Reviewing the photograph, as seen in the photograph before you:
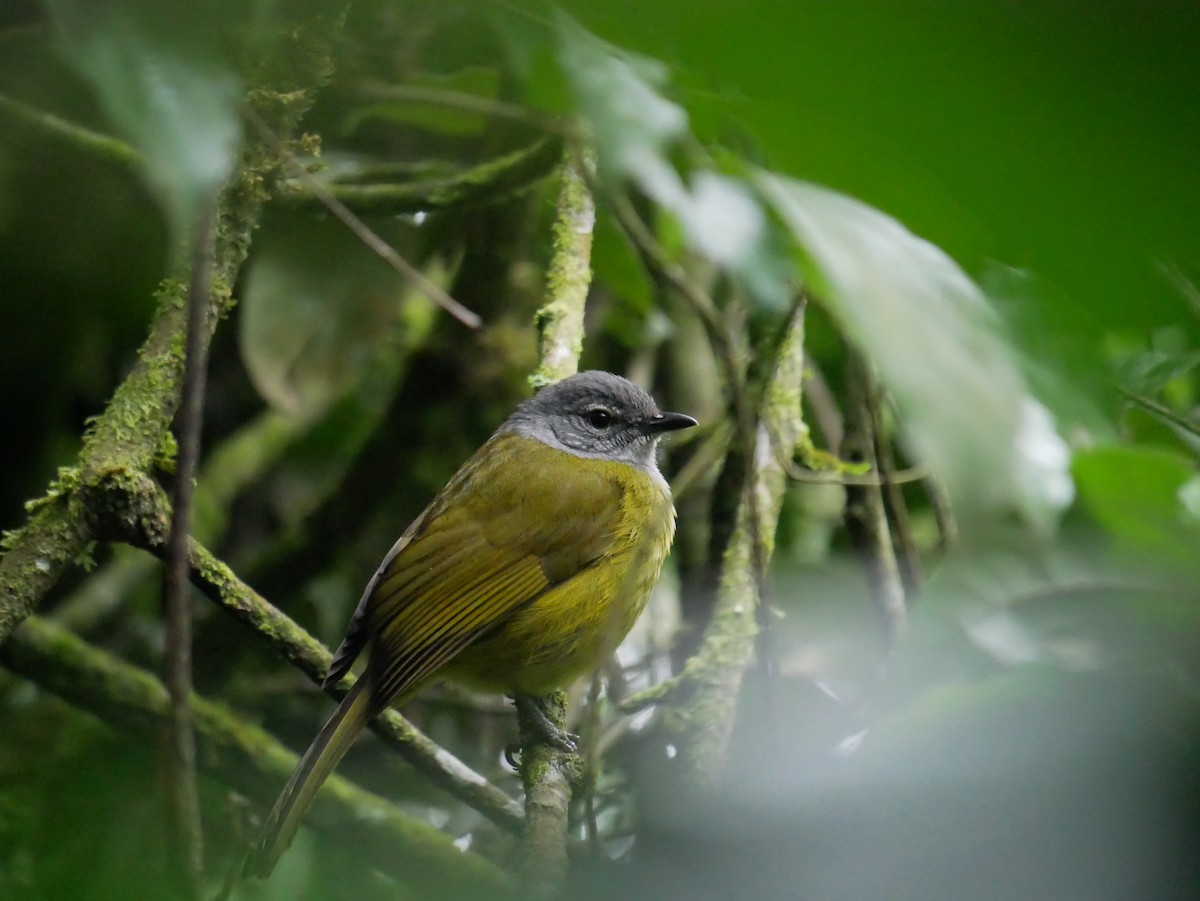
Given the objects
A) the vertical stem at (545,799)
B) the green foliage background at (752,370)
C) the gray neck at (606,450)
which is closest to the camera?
the green foliage background at (752,370)

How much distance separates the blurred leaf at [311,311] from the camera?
3.52m

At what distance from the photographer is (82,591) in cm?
398

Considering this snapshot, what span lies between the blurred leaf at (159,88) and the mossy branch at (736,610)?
211 cm

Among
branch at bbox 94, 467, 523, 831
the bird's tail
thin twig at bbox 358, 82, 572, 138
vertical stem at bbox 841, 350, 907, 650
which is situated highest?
thin twig at bbox 358, 82, 572, 138

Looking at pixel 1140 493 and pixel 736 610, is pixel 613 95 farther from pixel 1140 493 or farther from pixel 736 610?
pixel 736 610

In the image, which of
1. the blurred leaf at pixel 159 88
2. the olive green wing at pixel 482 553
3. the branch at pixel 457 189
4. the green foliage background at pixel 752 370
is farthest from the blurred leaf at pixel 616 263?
the blurred leaf at pixel 159 88

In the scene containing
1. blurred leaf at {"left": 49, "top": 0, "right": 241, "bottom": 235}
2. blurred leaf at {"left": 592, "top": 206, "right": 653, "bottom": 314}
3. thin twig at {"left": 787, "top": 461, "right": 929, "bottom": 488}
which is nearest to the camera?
blurred leaf at {"left": 49, "top": 0, "right": 241, "bottom": 235}

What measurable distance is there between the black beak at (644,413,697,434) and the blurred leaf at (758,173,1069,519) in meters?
2.50

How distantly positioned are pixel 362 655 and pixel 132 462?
0.86 m

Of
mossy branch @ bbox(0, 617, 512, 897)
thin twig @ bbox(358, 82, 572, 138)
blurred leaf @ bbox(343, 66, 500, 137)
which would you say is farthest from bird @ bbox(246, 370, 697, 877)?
blurred leaf @ bbox(343, 66, 500, 137)

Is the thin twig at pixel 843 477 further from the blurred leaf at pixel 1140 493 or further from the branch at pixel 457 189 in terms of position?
the branch at pixel 457 189

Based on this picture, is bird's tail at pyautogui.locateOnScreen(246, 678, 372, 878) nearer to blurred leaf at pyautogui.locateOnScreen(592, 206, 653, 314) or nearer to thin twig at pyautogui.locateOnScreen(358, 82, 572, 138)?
blurred leaf at pyautogui.locateOnScreen(592, 206, 653, 314)

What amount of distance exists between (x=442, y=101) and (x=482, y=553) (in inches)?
61.7

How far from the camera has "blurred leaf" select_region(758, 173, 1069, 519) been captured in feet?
2.36
